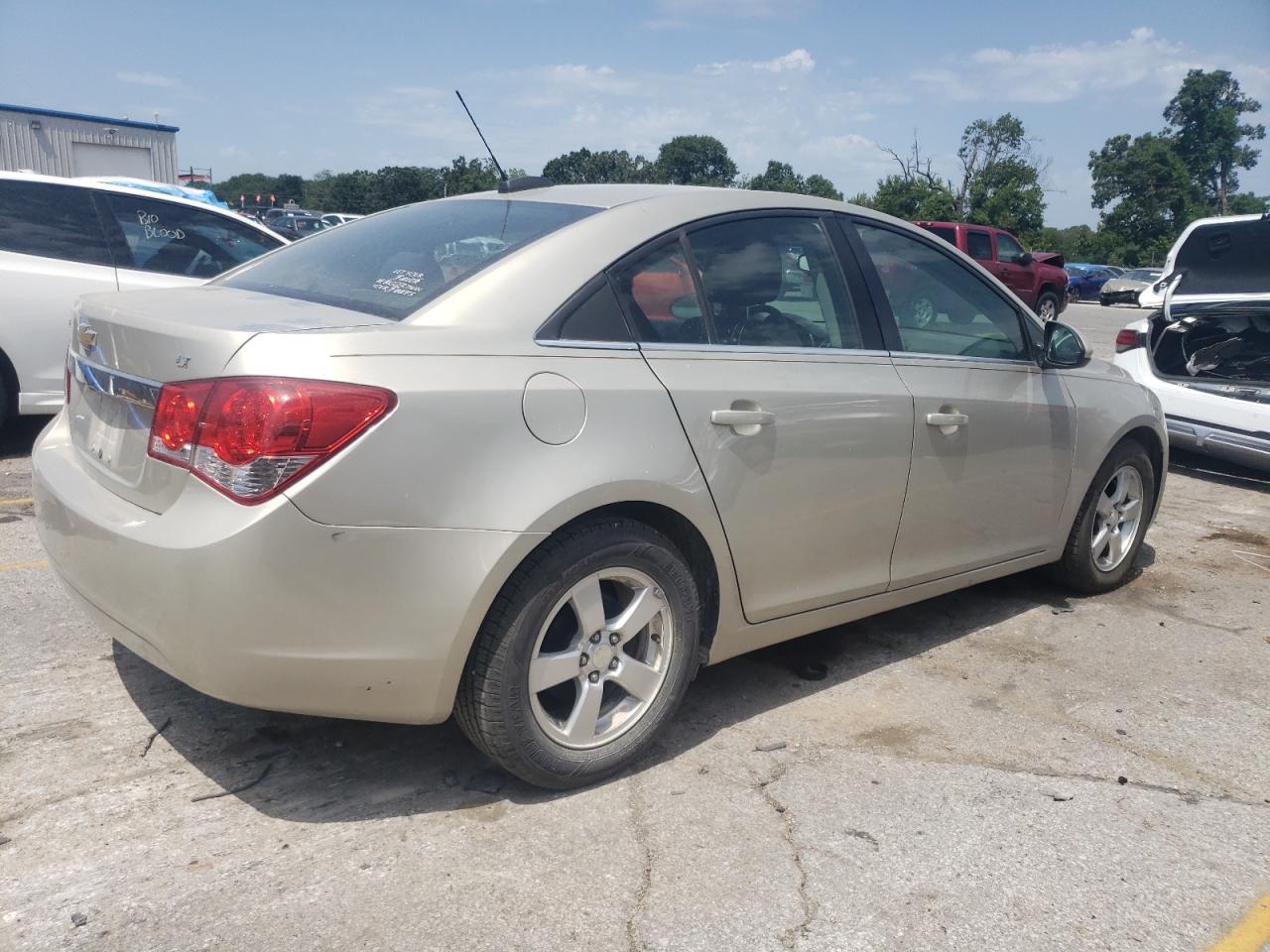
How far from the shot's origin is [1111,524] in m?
4.94

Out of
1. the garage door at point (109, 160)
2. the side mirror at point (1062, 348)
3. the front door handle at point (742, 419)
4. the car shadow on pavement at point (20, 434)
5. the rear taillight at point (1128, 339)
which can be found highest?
the garage door at point (109, 160)

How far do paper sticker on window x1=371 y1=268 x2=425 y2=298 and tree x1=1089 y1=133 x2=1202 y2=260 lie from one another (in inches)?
2609

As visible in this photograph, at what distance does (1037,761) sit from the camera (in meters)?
3.34

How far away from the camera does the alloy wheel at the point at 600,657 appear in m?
2.87

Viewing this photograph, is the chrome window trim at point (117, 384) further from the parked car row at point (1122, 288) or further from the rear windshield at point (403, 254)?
the parked car row at point (1122, 288)

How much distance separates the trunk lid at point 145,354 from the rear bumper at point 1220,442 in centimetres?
632

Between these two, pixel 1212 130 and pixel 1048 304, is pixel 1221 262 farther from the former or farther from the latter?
pixel 1212 130

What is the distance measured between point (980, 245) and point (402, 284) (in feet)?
66.7

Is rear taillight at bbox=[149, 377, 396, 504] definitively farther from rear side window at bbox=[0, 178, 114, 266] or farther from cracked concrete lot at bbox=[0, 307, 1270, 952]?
rear side window at bbox=[0, 178, 114, 266]

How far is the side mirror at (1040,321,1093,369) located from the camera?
4.39 m

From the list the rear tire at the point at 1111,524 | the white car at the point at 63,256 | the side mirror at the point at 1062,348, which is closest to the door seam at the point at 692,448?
the side mirror at the point at 1062,348

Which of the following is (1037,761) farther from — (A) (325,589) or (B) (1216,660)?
(A) (325,589)

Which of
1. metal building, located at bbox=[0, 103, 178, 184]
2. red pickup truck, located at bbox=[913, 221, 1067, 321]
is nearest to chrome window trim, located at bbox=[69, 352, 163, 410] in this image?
red pickup truck, located at bbox=[913, 221, 1067, 321]

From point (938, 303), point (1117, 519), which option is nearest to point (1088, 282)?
point (1117, 519)
